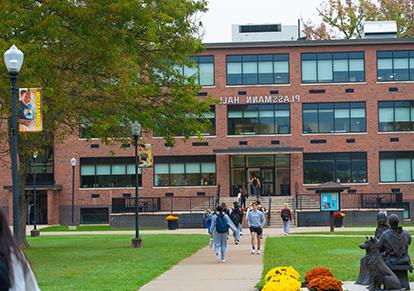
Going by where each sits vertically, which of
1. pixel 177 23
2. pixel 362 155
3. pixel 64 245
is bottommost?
pixel 64 245

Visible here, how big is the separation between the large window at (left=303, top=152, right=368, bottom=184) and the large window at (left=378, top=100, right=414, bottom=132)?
2.62m

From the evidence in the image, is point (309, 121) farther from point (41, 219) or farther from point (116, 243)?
point (116, 243)

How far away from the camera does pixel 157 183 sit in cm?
6003

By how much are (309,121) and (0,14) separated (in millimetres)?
39118

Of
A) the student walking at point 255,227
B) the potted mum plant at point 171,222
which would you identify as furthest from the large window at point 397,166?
the student walking at point 255,227

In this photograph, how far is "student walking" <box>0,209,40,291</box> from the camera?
5.20 m

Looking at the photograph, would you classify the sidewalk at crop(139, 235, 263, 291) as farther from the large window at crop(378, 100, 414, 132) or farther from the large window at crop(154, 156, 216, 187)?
the large window at crop(378, 100, 414, 132)

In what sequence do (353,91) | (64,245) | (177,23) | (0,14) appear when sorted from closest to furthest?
(0,14)
(177,23)
(64,245)
(353,91)

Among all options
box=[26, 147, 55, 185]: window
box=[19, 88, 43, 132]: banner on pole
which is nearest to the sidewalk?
box=[19, 88, 43, 132]: banner on pole

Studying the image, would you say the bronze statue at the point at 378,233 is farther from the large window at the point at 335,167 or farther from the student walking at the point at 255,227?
the large window at the point at 335,167

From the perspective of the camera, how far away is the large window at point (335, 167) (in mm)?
58844

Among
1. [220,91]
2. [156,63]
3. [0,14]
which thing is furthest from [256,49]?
[0,14]

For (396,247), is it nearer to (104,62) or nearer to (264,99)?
(104,62)

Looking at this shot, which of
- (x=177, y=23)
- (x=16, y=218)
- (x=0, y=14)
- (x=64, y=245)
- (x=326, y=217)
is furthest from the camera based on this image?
(x=326, y=217)
